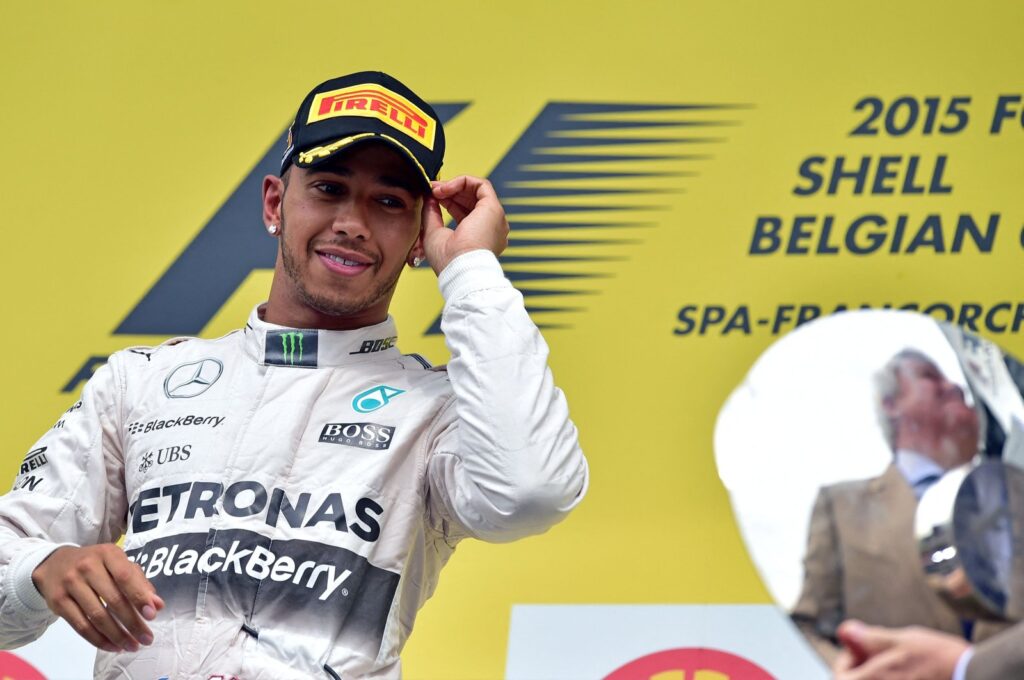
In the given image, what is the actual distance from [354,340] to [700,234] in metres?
0.69

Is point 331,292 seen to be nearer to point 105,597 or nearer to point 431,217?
point 431,217

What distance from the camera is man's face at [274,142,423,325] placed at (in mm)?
1443

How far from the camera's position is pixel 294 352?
4.77 feet

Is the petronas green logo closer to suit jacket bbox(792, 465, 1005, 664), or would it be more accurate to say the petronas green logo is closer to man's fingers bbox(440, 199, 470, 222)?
man's fingers bbox(440, 199, 470, 222)

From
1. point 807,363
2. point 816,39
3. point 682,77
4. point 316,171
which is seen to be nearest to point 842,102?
point 816,39

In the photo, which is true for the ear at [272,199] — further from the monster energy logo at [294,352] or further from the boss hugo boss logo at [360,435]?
the boss hugo boss logo at [360,435]

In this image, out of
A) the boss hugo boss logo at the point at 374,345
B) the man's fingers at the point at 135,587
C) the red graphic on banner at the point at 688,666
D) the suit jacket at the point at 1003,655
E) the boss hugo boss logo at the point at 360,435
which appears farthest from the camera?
the red graphic on banner at the point at 688,666

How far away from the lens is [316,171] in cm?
146

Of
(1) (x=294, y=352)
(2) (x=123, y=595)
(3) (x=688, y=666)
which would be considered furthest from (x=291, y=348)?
(3) (x=688, y=666)

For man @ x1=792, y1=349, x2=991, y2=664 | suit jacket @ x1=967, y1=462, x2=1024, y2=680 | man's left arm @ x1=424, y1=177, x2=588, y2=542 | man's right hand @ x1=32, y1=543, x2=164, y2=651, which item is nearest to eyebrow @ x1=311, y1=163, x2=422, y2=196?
man's left arm @ x1=424, y1=177, x2=588, y2=542

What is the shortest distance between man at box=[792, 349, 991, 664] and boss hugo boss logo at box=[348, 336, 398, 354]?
29.5 inches

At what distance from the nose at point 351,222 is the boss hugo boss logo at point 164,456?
0.88 ft

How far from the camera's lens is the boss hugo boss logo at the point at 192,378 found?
1.45m

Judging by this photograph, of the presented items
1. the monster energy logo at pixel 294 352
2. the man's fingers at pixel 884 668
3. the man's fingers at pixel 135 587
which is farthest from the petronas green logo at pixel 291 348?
the man's fingers at pixel 884 668
